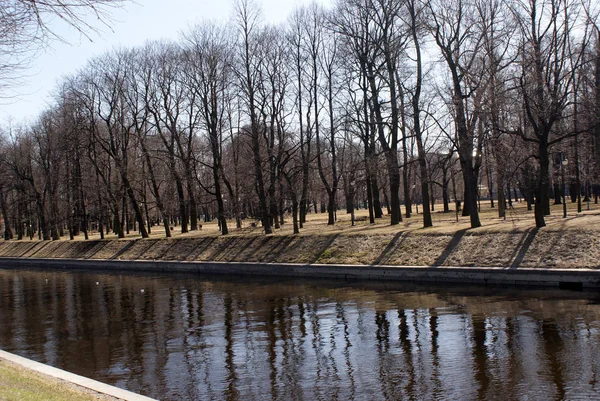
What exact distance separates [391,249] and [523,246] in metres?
6.73

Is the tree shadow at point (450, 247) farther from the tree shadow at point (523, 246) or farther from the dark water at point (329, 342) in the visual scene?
the tree shadow at point (523, 246)

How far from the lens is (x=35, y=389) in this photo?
9.18 m

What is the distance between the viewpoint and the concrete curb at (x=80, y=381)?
Answer: 953 cm

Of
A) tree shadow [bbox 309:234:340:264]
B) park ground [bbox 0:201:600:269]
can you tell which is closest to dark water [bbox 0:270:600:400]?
park ground [bbox 0:201:600:269]

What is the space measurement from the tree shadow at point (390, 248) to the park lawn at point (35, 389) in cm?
1928

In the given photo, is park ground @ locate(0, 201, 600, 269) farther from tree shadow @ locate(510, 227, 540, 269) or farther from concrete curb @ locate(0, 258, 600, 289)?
concrete curb @ locate(0, 258, 600, 289)

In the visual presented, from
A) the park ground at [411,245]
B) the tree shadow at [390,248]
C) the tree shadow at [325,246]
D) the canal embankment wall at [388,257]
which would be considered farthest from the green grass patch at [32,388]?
the tree shadow at [325,246]

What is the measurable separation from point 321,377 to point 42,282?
28.7 m

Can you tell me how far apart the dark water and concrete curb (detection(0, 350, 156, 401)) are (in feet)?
4.16

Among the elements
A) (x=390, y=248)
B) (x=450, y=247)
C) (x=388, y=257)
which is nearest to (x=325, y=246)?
(x=390, y=248)

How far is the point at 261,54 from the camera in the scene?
4122cm

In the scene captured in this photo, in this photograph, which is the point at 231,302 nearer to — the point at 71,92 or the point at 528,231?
the point at 528,231

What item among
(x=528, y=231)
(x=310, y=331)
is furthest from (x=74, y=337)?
(x=528, y=231)

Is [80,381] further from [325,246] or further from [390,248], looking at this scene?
[325,246]
